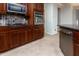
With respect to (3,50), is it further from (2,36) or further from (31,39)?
(31,39)

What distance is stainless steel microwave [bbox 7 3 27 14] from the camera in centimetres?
477

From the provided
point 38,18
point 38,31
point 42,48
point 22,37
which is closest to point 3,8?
point 22,37

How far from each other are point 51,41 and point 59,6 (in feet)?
5.44

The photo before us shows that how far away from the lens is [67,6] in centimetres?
Answer: 423

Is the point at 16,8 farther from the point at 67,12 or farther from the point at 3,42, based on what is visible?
the point at 67,12

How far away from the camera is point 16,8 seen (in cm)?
520

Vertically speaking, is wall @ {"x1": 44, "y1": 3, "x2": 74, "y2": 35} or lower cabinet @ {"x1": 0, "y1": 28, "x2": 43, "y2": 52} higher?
wall @ {"x1": 44, "y1": 3, "x2": 74, "y2": 35}

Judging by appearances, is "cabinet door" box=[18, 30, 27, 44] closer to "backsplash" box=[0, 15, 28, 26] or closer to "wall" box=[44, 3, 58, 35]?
"backsplash" box=[0, 15, 28, 26]

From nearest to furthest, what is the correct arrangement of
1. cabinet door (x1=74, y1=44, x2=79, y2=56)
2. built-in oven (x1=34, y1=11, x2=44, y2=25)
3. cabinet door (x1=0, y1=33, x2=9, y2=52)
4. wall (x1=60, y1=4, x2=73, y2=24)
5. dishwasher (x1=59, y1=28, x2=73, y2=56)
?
1. cabinet door (x1=74, y1=44, x2=79, y2=56)
2. dishwasher (x1=59, y1=28, x2=73, y2=56)
3. wall (x1=60, y1=4, x2=73, y2=24)
4. cabinet door (x1=0, y1=33, x2=9, y2=52)
5. built-in oven (x1=34, y1=11, x2=44, y2=25)

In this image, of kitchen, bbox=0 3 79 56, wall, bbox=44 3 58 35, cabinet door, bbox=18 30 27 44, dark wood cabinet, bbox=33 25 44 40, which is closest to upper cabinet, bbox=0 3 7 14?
kitchen, bbox=0 3 79 56

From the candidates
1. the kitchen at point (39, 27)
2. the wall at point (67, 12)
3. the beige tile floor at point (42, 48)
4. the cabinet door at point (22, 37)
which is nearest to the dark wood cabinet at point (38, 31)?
the kitchen at point (39, 27)

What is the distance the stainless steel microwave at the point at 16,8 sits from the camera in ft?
15.6

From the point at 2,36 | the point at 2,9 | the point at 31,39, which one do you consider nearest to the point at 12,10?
the point at 2,9

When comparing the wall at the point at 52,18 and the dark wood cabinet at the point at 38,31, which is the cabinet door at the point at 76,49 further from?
the dark wood cabinet at the point at 38,31
